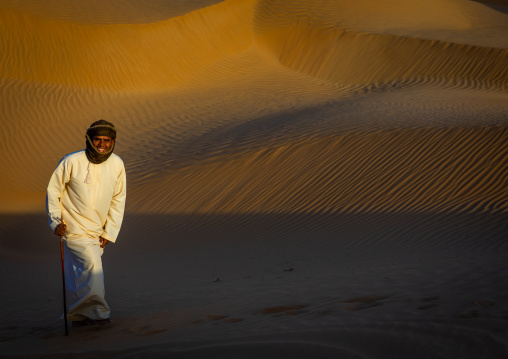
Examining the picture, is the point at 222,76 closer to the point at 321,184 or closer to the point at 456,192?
the point at 321,184

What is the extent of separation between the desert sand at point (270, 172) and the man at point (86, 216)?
0.81ft

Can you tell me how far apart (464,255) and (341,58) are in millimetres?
17272

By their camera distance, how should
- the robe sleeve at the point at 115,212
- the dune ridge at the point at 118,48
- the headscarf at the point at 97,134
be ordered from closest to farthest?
the headscarf at the point at 97,134 < the robe sleeve at the point at 115,212 < the dune ridge at the point at 118,48

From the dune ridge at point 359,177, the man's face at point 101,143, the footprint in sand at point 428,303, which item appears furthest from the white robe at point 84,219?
the dune ridge at point 359,177

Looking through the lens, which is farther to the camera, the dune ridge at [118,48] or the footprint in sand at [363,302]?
the dune ridge at [118,48]

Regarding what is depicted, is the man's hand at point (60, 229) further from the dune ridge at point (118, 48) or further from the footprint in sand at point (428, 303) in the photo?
the dune ridge at point (118, 48)

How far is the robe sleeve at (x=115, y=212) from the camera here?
498cm

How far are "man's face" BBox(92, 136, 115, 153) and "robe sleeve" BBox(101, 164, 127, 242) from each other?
12.3 inches

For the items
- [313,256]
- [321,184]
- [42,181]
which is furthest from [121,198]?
[42,181]

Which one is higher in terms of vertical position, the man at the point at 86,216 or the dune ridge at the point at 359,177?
the dune ridge at the point at 359,177

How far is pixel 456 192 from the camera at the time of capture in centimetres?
1060

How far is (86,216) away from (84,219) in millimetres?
31

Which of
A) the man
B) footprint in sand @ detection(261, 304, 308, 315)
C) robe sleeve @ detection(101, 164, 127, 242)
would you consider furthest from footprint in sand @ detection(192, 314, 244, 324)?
robe sleeve @ detection(101, 164, 127, 242)

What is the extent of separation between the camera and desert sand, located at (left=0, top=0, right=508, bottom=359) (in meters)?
4.21
